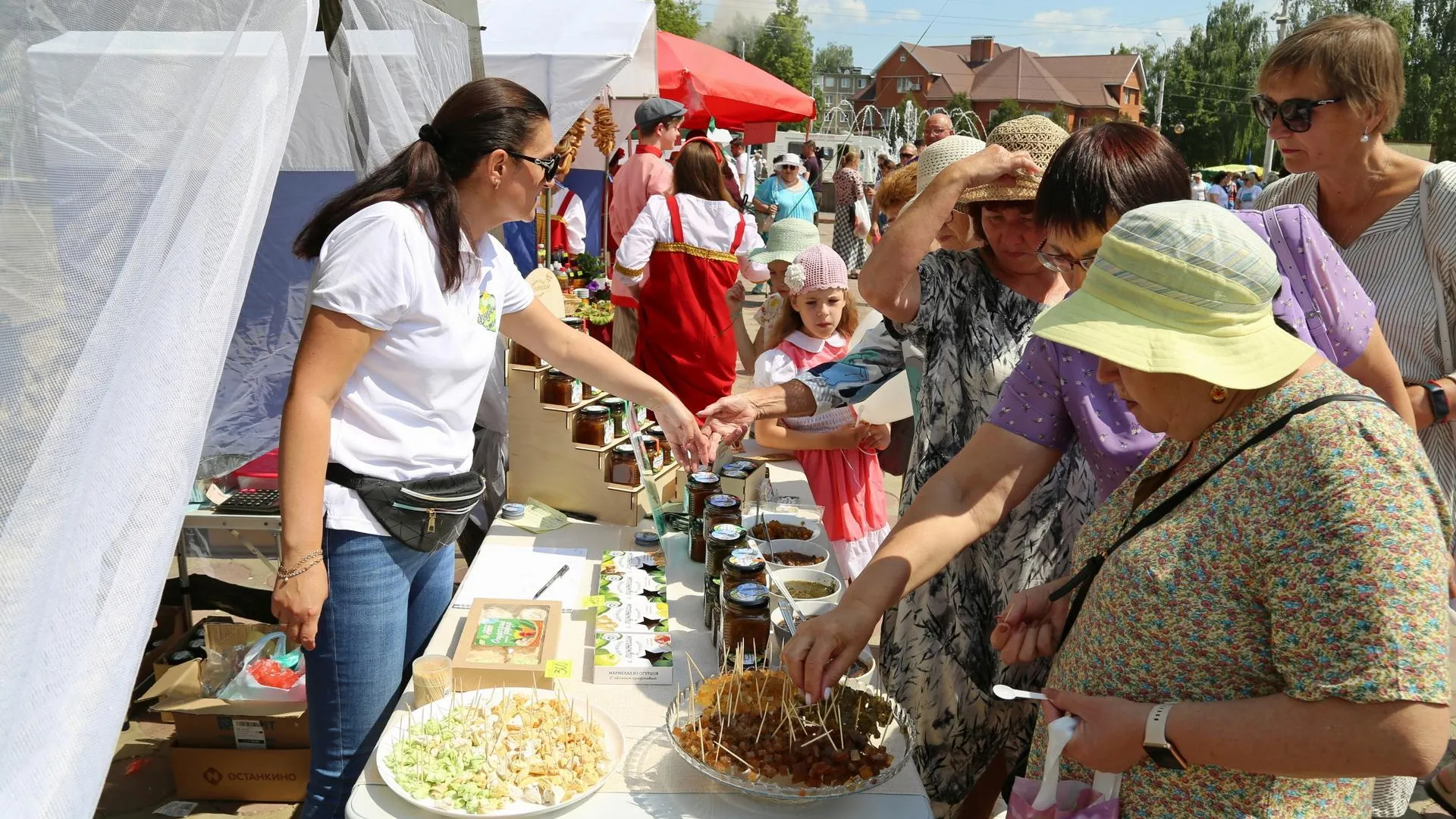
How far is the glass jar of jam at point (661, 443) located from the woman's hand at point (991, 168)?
1396mm

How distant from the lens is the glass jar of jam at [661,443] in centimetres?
307

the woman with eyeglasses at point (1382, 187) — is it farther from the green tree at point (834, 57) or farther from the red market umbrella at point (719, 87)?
the green tree at point (834, 57)

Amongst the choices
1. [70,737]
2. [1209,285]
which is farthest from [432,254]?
[1209,285]

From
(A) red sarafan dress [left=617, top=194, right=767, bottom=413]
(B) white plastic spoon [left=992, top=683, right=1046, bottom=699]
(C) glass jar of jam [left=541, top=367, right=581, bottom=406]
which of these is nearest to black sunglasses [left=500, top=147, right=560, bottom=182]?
(C) glass jar of jam [left=541, top=367, right=581, bottom=406]

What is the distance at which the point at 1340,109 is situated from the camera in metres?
2.29

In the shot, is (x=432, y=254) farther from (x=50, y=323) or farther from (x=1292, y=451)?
(x=1292, y=451)

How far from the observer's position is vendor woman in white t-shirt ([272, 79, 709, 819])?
1766 millimetres

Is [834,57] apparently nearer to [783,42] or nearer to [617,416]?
[783,42]

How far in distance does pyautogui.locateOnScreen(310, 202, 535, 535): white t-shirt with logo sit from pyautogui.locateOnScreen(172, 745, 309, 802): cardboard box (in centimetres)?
146

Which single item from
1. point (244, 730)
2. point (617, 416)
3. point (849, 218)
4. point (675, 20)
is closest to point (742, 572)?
point (617, 416)

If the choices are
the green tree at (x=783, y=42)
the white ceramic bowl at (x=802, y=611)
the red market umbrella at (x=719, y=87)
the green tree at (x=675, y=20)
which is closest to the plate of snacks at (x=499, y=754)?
the white ceramic bowl at (x=802, y=611)

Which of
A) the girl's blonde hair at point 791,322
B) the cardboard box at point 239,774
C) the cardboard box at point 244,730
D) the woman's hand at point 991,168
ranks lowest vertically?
the cardboard box at point 239,774

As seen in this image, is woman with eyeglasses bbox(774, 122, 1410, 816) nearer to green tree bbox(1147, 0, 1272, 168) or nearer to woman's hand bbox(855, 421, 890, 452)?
woman's hand bbox(855, 421, 890, 452)

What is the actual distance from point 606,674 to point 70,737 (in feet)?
3.73
